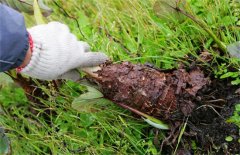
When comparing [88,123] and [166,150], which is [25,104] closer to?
[88,123]

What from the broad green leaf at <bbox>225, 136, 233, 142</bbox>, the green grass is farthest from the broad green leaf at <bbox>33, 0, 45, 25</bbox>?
the broad green leaf at <bbox>225, 136, 233, 142</bbox>

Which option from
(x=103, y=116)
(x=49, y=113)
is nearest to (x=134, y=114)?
(x=103, y=116)

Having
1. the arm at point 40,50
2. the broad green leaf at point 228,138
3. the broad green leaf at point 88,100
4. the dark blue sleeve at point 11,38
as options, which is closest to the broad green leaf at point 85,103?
the broad green leaf at point 88,100

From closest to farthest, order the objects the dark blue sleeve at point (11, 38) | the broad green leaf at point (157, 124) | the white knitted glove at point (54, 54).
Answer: the dark blue sleeve at point (11, 38) < the white knitted glove at point (54, 54) < the broad green leaf at point (157, 124)

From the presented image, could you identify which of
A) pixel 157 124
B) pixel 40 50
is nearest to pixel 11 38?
pixel 40 50

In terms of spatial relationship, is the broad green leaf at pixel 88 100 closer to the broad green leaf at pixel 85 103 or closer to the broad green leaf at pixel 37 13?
the broad green leaf at pixel 85 103

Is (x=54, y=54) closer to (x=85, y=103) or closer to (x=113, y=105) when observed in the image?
(x=85, y=103)
